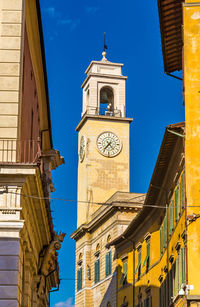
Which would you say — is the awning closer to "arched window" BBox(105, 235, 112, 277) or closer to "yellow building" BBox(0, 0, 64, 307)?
"yellow building" BBox(0, 0, 64, 307)

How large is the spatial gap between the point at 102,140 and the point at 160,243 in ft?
119

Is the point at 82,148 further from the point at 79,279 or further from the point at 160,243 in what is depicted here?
the point at 160,243

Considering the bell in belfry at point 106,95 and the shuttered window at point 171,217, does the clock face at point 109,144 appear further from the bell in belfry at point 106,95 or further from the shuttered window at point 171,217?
the shuttered window at point 171,217

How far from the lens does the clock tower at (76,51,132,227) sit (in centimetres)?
7144

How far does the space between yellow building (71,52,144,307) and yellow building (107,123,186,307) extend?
10.1 metres

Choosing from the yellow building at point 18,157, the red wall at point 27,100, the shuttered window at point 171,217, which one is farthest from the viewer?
the shuttered window at point 171,217

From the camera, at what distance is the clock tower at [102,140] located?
2813 inches

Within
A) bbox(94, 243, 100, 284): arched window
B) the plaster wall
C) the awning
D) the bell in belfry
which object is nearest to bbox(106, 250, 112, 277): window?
bbox(94, 243, 100, 284): arched window

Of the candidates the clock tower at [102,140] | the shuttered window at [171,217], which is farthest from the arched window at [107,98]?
the shuttered window at [171,217]

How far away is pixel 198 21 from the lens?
1011 inches

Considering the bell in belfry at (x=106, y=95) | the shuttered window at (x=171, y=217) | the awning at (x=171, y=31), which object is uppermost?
the bell in belfry at (x=106, y=95)

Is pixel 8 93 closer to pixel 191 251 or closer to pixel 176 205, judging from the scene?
pixel 191 251

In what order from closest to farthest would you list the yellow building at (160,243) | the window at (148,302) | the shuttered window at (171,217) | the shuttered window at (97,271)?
the yellow building at (160,243) → the shuttered window at (171,217) → the window at (148,302) → the shuttered window at (97,271)

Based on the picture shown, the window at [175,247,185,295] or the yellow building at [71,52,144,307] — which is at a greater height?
the yellow building at [71,52,144,307]
